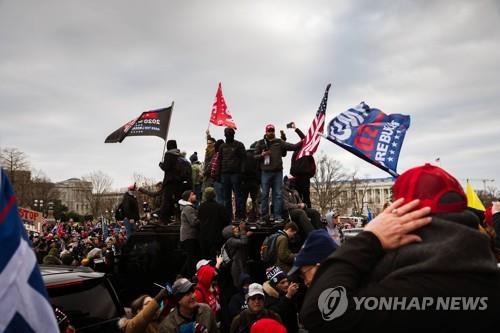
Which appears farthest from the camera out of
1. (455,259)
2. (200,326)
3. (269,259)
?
(269,259)

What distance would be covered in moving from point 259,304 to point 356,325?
4345 mm

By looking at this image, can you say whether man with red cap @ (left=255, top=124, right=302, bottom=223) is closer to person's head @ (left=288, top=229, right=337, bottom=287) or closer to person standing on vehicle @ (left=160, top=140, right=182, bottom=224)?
person standing on vehicle @ (left=160, top=140, right=182, bottom=224)

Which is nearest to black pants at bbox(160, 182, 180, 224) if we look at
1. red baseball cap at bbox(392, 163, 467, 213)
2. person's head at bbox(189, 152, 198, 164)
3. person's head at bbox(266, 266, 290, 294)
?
person's head at bbox(189, 152, 198, 164)

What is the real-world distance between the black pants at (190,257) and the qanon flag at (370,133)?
10.8ft

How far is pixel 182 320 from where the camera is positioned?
5051 millimetres

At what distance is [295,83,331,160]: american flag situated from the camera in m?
9.07

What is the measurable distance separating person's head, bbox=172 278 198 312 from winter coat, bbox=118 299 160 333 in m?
0.25

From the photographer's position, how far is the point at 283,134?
10.0 metres

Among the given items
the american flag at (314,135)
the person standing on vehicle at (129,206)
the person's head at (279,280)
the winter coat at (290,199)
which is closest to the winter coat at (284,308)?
the person's head at (279,280)

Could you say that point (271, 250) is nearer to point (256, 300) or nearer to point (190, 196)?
point (256, 300)

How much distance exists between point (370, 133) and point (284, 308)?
3733 millimetres

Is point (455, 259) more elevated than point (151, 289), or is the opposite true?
point (455, 259)

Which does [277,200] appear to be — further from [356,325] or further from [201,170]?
[356,325]

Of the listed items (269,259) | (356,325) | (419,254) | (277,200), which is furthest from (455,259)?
(277,200)
